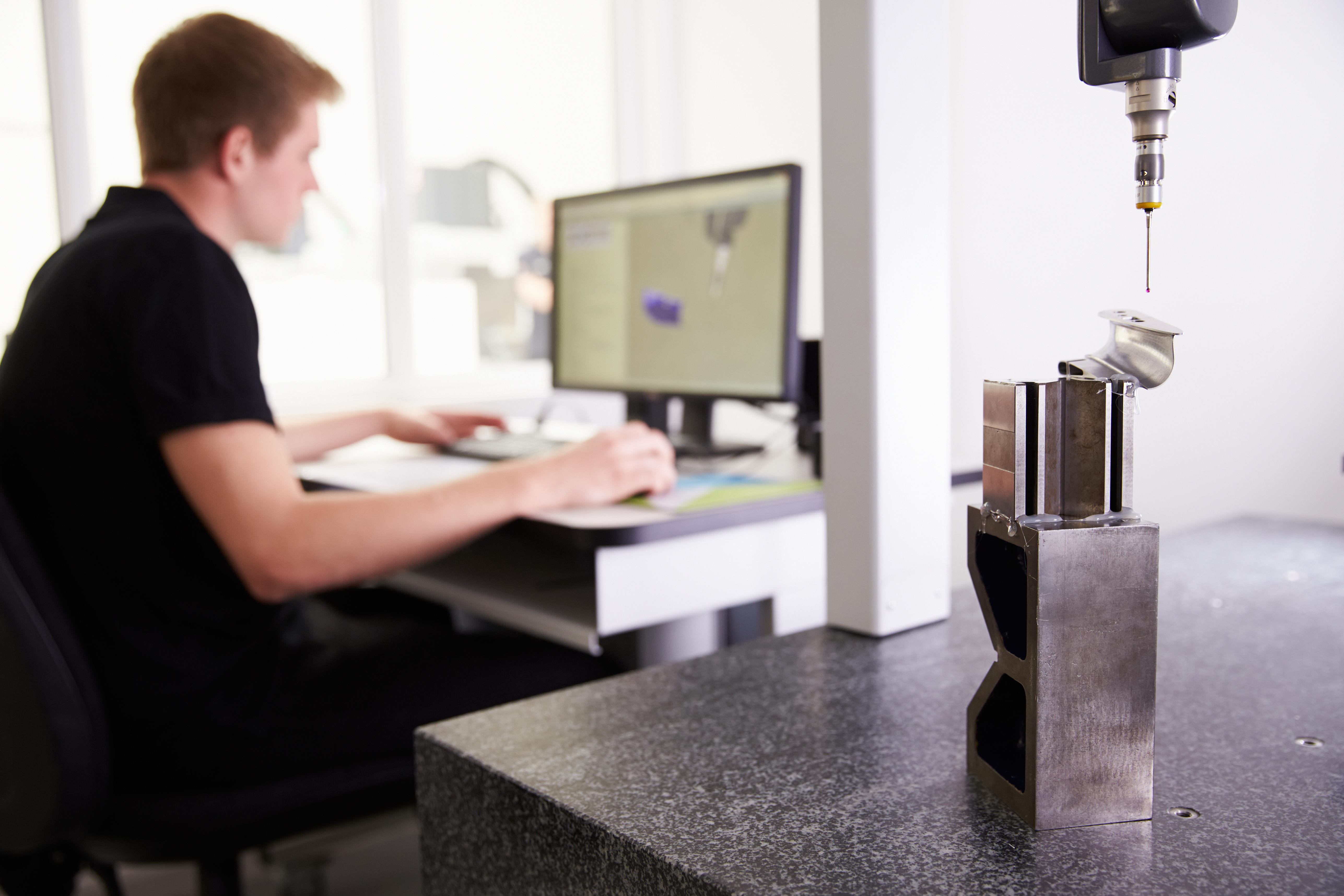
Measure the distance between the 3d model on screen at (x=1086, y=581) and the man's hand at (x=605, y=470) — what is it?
0.75 m

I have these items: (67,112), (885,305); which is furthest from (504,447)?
(67,112)

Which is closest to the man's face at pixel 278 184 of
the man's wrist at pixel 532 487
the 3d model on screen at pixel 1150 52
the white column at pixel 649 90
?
the man's wrist at pixel 532 487

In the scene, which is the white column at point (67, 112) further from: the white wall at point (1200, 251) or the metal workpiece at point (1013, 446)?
the metal workpiece at point (1013, 446)

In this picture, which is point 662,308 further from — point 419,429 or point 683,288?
point 419,429

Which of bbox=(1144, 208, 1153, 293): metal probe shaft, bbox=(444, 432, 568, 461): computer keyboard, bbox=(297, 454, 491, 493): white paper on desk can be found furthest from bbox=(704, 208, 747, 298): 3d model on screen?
bbox=(1144, 208, 1153, 293): metal probe shaft

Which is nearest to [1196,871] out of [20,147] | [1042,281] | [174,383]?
[174,383]

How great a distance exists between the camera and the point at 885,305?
31.6 inches

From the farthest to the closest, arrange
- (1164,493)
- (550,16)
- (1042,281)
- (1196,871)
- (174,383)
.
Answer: (550,16)
(1042,281)
(1164,493)
(174,383)
(1196,871)

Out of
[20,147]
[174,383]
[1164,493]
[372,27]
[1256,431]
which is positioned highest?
[372,27]

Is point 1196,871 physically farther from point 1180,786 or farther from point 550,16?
point 550,16

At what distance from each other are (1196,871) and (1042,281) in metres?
1.86

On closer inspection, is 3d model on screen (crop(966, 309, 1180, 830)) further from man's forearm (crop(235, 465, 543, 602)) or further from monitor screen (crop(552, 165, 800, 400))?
monitor screen (crop(552, 165, 800, 400))

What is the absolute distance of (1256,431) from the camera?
1413mm

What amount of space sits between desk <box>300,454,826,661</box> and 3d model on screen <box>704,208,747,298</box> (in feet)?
1.39
